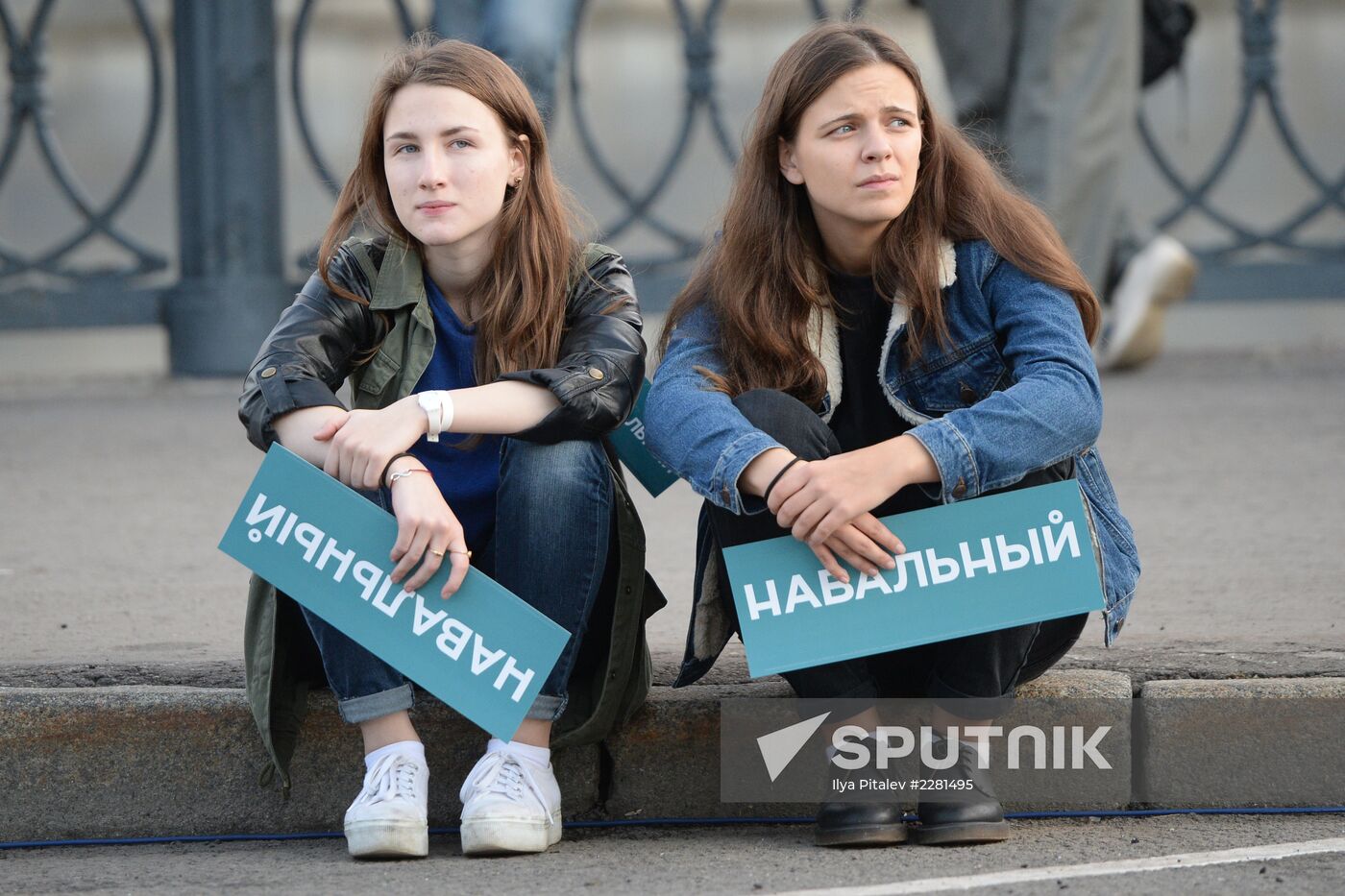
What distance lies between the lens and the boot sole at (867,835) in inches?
92.8

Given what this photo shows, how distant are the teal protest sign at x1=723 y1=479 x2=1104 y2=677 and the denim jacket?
2.0 inches

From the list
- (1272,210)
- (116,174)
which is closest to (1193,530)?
(1272,210)

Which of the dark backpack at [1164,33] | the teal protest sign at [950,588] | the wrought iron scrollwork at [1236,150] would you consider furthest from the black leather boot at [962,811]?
the wrought iron scrollwork at [1236,150]

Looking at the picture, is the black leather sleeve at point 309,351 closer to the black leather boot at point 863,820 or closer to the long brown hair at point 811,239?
the long brown hair at point 811,239

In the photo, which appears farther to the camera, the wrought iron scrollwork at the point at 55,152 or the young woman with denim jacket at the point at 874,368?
the wrought iron scrollwork at the point at 55,152

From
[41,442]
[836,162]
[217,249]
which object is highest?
[836,162]

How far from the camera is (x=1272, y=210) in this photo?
1016 centimetres

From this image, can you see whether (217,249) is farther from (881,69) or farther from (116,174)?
(116,174)

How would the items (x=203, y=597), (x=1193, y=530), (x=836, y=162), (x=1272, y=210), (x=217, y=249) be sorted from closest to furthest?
(x=836, y=162) → (x=203, y=597) → (x=1193, y=530) → (x=217, y=249) → (x=1272, y=210)

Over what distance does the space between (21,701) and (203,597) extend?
0.68 metres

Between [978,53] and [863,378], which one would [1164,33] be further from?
[863,378]

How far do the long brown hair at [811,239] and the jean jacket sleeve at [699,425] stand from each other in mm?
29

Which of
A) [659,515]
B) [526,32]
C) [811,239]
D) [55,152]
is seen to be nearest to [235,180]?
[55,152]

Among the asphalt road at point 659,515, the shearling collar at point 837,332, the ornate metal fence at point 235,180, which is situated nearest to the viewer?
the shearling collar at point 837,332
